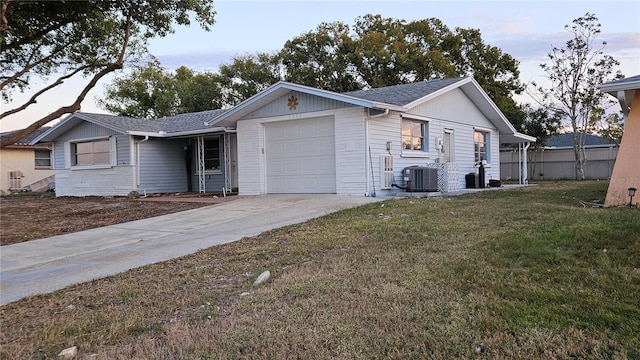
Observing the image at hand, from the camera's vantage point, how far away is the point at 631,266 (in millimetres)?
4375

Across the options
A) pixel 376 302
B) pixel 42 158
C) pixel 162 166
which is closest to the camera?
pixel 376 302

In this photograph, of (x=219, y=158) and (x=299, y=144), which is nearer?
(x=299, y=144)

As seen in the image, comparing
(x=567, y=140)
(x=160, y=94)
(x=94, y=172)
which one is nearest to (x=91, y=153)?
(x=94, y=172)

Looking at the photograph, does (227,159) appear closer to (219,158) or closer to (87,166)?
(219,158)

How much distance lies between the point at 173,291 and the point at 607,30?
26.3 m

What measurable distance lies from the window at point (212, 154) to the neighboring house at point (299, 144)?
4 centimetres

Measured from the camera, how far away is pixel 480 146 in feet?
62.0

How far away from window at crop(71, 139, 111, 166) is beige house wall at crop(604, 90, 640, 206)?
54.9 feet

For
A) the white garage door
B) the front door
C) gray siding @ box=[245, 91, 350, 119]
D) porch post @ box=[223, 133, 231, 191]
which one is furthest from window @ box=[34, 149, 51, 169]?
the front door

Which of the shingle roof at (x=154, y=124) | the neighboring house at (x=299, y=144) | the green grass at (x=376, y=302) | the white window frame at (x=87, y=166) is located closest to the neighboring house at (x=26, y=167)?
the white window frame at (x=87, y=166)

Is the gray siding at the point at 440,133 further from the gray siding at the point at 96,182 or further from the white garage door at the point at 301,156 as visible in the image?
the gray siding at the point at 96,182

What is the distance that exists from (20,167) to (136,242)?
2223 centimetres

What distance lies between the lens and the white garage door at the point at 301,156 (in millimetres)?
13219

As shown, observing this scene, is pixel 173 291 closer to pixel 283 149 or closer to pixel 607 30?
pixel 283 149
